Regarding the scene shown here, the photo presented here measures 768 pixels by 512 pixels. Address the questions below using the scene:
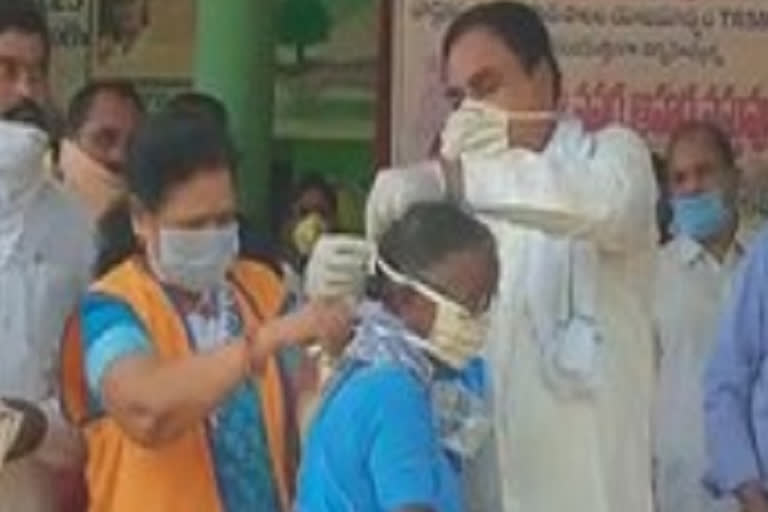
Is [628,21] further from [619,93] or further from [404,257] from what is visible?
[404,257]

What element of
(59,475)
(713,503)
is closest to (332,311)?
(59,475)

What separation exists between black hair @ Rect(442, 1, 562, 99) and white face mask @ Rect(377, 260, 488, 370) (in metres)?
0.87

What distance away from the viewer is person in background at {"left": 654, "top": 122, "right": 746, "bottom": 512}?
657 cm

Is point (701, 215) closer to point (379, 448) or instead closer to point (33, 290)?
point (33, 290)

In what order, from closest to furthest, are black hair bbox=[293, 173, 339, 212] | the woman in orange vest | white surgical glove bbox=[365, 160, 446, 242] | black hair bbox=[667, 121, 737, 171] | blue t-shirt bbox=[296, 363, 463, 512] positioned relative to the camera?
blue t-shirt bbox=[296, 363, 463, 512], the woman in orange vest, white surgical glove bbox=[365, 160, 446, 242], black hair bbox=[667, 121, 737, 171], black hair bbox=[293, 173, 339, 212]

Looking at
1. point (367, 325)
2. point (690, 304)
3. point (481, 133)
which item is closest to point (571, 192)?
point (481, 133)

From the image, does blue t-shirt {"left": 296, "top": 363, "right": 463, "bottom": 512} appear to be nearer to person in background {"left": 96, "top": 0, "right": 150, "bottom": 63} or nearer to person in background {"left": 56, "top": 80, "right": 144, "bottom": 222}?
person in background {"left": 56, "top": 80, "right": 144, "bottom": 222}

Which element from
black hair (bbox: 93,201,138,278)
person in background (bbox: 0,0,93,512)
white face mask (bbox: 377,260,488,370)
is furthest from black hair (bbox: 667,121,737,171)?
white face mask (bbox: 377,260,488,370)

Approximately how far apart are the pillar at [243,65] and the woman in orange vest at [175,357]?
403cm

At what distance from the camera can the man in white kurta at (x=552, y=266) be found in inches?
191

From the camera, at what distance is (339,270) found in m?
4.19

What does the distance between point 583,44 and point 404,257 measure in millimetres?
4350

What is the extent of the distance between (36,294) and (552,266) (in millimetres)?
930

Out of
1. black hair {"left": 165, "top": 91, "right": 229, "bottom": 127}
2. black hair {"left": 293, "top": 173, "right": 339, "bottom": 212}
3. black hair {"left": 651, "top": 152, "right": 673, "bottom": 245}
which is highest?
black hair {"left": 165, "top": 91, "right": 229, "bottom": 127}
